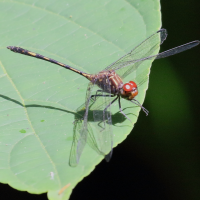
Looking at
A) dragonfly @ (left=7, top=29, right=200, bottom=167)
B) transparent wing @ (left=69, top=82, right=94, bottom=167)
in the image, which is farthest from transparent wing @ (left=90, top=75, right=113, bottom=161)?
transparent wing @ (left=69, top=82, right=94, bottom=167)

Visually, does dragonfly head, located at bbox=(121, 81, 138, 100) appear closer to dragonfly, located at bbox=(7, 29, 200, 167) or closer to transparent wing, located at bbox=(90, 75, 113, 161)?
dragonfly, located at bbox=(7, 29, 200, 167)

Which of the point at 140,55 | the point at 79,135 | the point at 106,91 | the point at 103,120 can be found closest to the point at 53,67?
the point at 106,91

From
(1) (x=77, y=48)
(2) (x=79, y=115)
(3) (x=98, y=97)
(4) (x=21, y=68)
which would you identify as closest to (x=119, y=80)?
(3) (x=98, y=97)

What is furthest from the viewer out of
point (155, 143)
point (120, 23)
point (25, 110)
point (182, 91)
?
point (182, 91)

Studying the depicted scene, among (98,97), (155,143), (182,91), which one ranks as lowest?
(155,143)

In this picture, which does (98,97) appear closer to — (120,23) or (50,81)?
(50,81)

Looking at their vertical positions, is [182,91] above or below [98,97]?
below

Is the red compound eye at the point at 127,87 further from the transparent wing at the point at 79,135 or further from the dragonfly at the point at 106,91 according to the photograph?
the transparent wing at the point at 79,135
